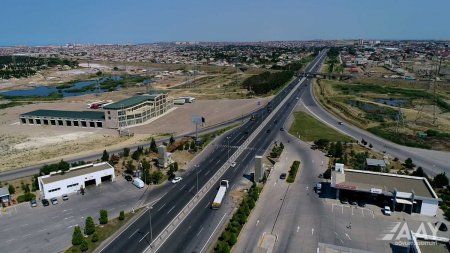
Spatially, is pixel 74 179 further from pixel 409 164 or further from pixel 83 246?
pixel 409 164

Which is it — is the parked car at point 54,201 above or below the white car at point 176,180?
below

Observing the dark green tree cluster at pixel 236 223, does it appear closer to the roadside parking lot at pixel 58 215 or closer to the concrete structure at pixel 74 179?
the roadside parking lot at pixel 58 215

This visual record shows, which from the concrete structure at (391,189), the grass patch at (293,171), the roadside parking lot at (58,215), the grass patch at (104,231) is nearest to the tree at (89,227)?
the grass patch at (104,231)

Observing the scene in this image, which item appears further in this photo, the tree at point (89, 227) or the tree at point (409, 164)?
the tree at point (409, 164)

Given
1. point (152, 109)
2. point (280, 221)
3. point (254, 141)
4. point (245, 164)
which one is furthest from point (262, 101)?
point (280, 221)

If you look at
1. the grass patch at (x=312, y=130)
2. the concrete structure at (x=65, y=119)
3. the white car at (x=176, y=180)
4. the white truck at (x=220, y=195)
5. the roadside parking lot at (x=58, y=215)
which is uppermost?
the concrete structure at (x=65, y=119)

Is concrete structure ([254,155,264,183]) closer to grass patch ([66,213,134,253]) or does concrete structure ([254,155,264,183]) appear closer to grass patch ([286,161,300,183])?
grass patch ([286,161,300,183])

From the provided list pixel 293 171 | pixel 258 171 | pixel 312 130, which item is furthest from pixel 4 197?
pixel 312 130

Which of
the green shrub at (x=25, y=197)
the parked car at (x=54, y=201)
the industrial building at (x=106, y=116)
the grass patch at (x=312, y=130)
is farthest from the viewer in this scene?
the industrial building at (x=106, y=116)
